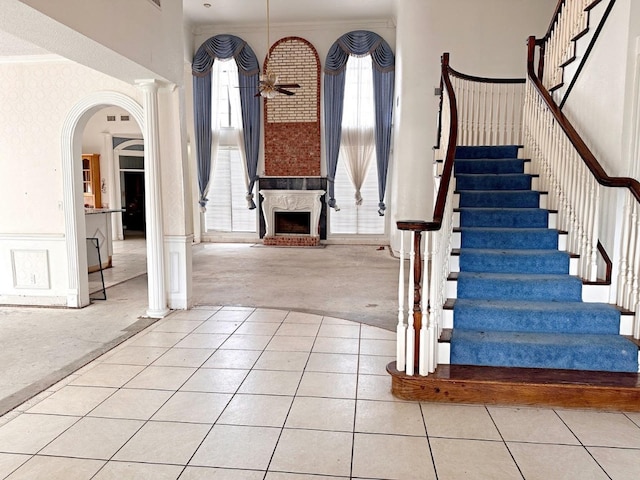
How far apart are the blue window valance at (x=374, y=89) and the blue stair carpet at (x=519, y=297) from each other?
18.4ft

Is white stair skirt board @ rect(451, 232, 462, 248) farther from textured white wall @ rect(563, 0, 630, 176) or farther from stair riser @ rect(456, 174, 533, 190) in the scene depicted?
textured white wall @ rect(563, 0, 630, 176)

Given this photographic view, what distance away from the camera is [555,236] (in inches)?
164

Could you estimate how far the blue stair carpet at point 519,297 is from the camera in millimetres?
3102

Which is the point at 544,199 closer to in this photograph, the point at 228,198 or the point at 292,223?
the point at 292,223

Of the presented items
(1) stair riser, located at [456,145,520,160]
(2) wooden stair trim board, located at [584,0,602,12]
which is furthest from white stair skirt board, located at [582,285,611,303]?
(2) wooden stair trim board, located at [584,0,602,12]

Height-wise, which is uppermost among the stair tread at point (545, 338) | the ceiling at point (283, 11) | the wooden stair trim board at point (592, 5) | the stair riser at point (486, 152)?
the ceiling at point (283, 11)

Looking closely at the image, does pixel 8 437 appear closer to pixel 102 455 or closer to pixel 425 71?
pixel 102 455

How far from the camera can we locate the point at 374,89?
413 inches

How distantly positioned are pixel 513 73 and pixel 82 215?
713cm

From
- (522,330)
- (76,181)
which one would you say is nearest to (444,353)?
(522,330)

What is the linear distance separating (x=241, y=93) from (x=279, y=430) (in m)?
9.65

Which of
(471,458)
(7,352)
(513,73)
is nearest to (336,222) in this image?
(513,73)

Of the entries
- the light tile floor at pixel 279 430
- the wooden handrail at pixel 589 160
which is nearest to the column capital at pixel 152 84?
the light tile floor at pixel 279 430

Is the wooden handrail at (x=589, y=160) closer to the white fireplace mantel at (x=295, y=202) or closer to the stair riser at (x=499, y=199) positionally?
the stair riser at (x=499, y=199)
